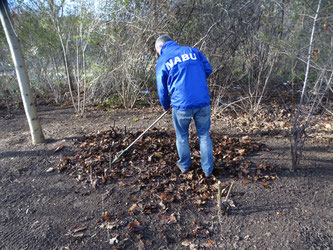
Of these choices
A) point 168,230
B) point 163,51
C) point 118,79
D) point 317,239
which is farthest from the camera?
point 118,79

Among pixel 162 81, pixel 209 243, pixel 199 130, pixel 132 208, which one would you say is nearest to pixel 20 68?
pixel 162 81

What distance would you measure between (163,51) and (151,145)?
5.29 ft

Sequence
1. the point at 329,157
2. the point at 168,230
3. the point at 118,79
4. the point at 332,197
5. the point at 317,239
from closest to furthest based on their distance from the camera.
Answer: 1. the point at 317,239
2. the point at 168,230
3. the point at 332,197
4. the point at 329,157
5. the point at 118,79

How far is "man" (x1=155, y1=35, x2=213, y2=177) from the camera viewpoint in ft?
9.23

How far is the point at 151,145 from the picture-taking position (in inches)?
157

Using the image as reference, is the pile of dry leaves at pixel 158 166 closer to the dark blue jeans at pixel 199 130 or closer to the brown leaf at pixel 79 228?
the dark blue jeans at pixel 199 130

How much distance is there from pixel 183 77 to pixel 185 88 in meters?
0.13

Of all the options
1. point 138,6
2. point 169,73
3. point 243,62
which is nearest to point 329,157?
point 169,73

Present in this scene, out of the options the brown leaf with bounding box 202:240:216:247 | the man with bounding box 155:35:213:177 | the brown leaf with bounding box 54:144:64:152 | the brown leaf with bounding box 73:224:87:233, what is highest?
the man with bounding box 155:35:213:177

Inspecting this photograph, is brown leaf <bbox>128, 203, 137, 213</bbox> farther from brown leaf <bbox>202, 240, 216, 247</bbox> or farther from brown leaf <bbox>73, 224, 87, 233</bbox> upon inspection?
brown leaf <bbox>202, 240, 216, 247</bbox>

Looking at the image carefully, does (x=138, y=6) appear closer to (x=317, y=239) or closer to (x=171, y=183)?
(x=171, y=183)

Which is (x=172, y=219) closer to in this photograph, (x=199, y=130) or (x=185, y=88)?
(x=199, y=130)

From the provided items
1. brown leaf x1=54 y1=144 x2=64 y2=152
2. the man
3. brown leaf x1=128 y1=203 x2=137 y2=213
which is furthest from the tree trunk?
brown leaf x1=128 y1=203 x2=137 y2=213

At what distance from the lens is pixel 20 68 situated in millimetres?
3605
